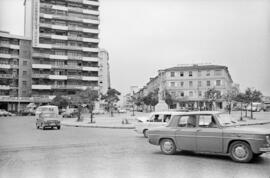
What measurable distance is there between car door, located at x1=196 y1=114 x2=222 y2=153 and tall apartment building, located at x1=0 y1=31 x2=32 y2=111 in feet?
190

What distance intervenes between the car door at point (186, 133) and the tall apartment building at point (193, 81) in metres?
59.8

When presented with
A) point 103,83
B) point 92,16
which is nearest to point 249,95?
point 92,16

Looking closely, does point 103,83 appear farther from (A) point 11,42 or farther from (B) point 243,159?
(B) point 243,159

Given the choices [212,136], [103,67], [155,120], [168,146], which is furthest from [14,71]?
[212,136]

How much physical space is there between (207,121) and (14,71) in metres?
62.0

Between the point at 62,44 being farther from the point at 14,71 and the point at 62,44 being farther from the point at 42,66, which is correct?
the point at 14,71

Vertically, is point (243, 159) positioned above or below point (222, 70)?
below

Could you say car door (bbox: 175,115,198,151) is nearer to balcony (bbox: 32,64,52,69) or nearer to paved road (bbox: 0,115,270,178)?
paved road (bbox: 0,115,270,178)

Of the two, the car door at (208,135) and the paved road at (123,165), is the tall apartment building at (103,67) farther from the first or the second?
the car door at (208,135)

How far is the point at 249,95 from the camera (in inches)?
1340

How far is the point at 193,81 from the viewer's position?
235ft

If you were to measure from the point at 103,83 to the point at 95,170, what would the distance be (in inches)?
3540

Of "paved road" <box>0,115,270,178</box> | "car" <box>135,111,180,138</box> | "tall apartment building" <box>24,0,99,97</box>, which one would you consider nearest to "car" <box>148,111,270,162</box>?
"paved road" <box>0,115,270,178</box>

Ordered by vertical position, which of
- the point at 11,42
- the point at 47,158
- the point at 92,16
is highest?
the point at 92,16
